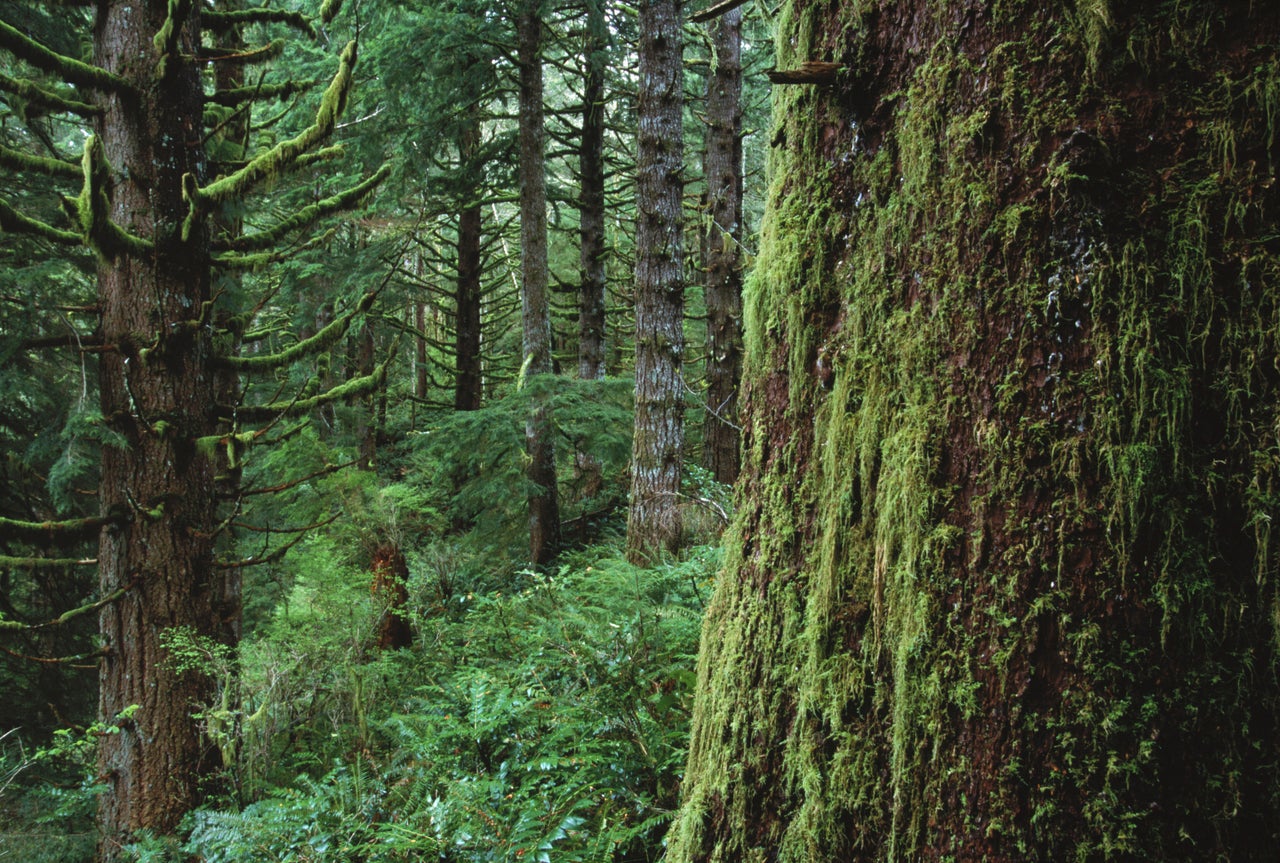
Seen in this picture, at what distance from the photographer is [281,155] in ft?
15.6

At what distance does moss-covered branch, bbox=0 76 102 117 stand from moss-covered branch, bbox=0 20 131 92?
0.45ft

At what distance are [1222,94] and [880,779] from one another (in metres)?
1.52

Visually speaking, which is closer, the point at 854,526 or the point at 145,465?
the point at 854,526

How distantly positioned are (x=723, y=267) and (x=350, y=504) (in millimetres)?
6362

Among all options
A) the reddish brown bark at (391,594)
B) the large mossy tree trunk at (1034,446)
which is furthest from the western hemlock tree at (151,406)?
the large mossy tree trunk at (1034,446)

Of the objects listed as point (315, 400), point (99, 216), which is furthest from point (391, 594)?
point (99, 216)

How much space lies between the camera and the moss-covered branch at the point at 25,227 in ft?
13.2

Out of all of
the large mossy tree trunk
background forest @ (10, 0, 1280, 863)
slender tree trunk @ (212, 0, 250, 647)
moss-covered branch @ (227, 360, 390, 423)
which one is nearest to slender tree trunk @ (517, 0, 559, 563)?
background forest @ (10, 0, 1280, 863)

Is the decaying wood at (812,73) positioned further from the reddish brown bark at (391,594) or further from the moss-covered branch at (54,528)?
the reddish brown bark at (391,594)

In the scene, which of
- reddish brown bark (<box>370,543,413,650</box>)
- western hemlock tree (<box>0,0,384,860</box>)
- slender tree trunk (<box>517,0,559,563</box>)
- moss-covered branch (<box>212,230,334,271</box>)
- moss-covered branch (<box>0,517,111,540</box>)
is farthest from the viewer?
slender tree trunk (<box>517,0,559,563</box>)

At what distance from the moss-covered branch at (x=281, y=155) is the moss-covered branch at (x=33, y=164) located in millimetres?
797

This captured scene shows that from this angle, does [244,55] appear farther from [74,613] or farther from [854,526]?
[854,526]

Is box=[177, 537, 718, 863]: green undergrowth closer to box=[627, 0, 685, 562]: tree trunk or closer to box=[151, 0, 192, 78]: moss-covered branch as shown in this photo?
box=[627, 0, 685, 562]: tree trunk

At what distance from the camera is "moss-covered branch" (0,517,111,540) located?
4.33 meters
